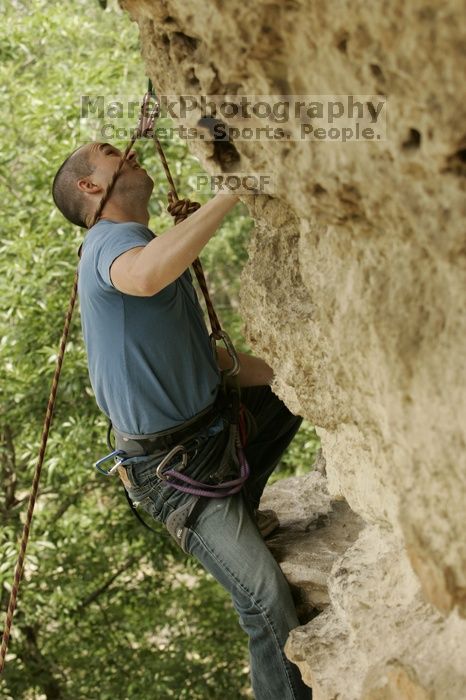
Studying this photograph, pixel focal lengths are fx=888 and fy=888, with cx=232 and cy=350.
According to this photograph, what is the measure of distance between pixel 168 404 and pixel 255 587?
27.3 inches

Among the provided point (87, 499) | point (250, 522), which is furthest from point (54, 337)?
point (250, 522)

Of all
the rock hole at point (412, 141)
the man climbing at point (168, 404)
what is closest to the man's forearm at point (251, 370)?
the man climbing at point (168, 404)

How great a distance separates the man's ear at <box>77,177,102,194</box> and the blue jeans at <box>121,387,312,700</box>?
1029 mm

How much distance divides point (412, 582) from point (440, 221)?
1143 mm

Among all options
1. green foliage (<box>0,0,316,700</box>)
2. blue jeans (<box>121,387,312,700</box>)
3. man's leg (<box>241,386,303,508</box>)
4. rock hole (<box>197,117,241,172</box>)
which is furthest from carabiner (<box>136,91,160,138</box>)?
green foliage (<box>0,0,316,700</box>)

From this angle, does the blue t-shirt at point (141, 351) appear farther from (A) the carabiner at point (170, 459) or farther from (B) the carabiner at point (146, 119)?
(B) the carabiner at point (146, 119)

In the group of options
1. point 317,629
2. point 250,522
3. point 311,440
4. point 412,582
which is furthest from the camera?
point 311,440

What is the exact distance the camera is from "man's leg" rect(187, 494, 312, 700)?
2.94m

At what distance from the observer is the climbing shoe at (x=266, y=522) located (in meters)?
3.46

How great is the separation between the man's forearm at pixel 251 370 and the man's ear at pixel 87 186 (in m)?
0.80

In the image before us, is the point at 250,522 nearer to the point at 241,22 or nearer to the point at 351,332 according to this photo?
the point at 351,332

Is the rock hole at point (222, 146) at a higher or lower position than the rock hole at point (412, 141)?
higher

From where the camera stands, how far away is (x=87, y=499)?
6836 millimetres

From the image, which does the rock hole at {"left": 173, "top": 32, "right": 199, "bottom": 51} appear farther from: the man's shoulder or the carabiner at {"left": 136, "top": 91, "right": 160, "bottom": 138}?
the carabiner at {"left": 136, "top": 91, "right": 160, "bottom": 138}
